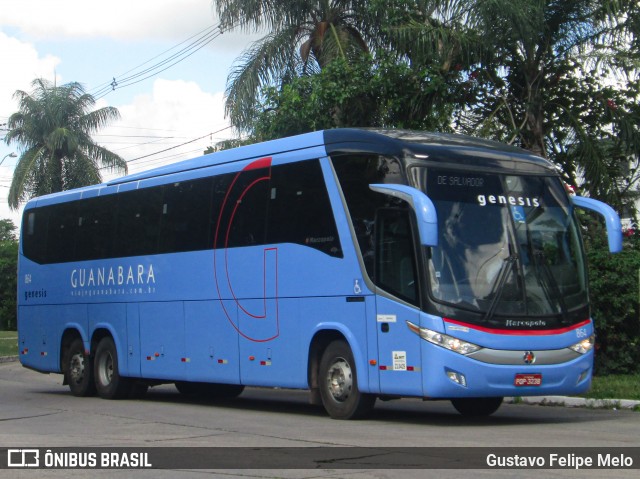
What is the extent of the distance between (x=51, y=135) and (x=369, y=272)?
3831 centimetres

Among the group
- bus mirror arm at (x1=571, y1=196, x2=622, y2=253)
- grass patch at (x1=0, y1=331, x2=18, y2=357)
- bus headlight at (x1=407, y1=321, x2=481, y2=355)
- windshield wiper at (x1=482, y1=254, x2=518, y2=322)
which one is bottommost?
grass patch at (x1=0, y1=331, x2=18, y2=357)

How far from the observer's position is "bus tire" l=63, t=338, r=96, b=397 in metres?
19.8

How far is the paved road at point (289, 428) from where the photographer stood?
923 centimetres

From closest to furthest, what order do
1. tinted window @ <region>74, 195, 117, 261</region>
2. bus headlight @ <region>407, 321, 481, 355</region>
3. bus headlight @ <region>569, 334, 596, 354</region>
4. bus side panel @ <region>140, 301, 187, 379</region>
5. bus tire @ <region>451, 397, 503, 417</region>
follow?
bus headlight @ <region>407, 321, 481, 355</region>, bus headlight @ <region>569, 334, 596, 354</region>, bus tire @ <region>451, 397, 503, 417</region>, bus side panel @ <region>140, 301, 187, 379</region>, tinted window @ <region>74, 195, 117, 261</region>

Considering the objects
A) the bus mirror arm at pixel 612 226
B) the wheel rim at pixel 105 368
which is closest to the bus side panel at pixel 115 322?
the wheel rim at pixel 105 368

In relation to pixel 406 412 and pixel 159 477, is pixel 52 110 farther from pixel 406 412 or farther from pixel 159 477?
pixel 159 477

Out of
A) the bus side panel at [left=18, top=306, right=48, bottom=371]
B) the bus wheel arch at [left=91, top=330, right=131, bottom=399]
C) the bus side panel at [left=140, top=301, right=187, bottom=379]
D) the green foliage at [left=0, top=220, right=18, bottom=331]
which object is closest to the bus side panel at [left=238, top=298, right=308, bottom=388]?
the bus side panel at [left=140, top=301, right=187, bottom=379]

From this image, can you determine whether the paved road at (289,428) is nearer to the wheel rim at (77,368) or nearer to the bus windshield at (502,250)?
the wheel rim at (77,368)

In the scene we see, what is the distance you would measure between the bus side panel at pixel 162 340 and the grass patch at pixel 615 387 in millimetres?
6373

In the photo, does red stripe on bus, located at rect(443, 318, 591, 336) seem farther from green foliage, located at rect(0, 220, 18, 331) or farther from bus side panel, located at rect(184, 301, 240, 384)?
green foliage, located at rect(0, 220, 18, 331)

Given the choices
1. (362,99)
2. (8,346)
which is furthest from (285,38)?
(8,346)

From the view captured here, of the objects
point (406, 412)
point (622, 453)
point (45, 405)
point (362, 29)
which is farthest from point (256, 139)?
point (622, 453)

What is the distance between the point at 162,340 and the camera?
1784 centimetres

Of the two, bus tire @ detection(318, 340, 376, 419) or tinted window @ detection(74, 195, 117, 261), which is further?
tinted window @ detection(74, 195, 117, 261)
